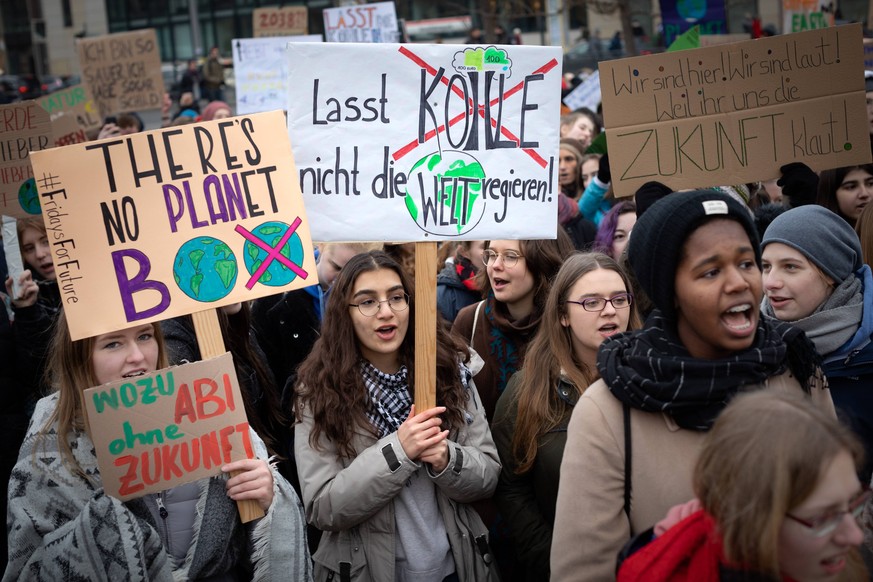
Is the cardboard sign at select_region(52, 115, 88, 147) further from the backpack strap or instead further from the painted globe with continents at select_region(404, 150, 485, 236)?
the backpack strap

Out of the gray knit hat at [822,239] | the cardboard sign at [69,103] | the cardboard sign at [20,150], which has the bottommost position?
the gray knit hat at [822,239]

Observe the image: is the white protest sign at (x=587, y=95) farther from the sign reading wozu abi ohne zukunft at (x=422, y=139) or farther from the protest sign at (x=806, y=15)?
the sign reading wozu abi ohne zukunft at (x=422, y=139)

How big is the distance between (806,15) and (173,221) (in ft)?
31.2

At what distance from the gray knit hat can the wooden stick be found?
136 centimetres

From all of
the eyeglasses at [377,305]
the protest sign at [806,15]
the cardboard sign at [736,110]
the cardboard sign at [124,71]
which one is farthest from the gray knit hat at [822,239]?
the cardboard sign at [124,71]

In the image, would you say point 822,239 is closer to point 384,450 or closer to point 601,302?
point 601,302

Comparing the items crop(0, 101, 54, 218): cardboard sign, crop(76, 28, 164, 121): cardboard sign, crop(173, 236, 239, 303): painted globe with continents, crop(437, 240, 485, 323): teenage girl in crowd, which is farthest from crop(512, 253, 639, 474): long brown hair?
crop(76, 28, 164, 121): cardboard sign

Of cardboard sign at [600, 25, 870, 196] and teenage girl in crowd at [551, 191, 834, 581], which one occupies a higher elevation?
cardboard sign at [600, 25, 870, 196]

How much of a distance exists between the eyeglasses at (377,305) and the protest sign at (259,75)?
8.56m

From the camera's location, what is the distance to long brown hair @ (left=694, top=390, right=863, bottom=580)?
1726 mm

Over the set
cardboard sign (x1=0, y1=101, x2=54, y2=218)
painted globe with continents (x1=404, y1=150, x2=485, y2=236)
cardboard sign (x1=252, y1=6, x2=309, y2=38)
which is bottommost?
painted globe with continents (x1=404, y1=150, x2=485, y2=236)

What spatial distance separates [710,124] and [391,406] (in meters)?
2.36

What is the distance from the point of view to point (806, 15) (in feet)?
34.0

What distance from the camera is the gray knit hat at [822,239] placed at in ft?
10.9
